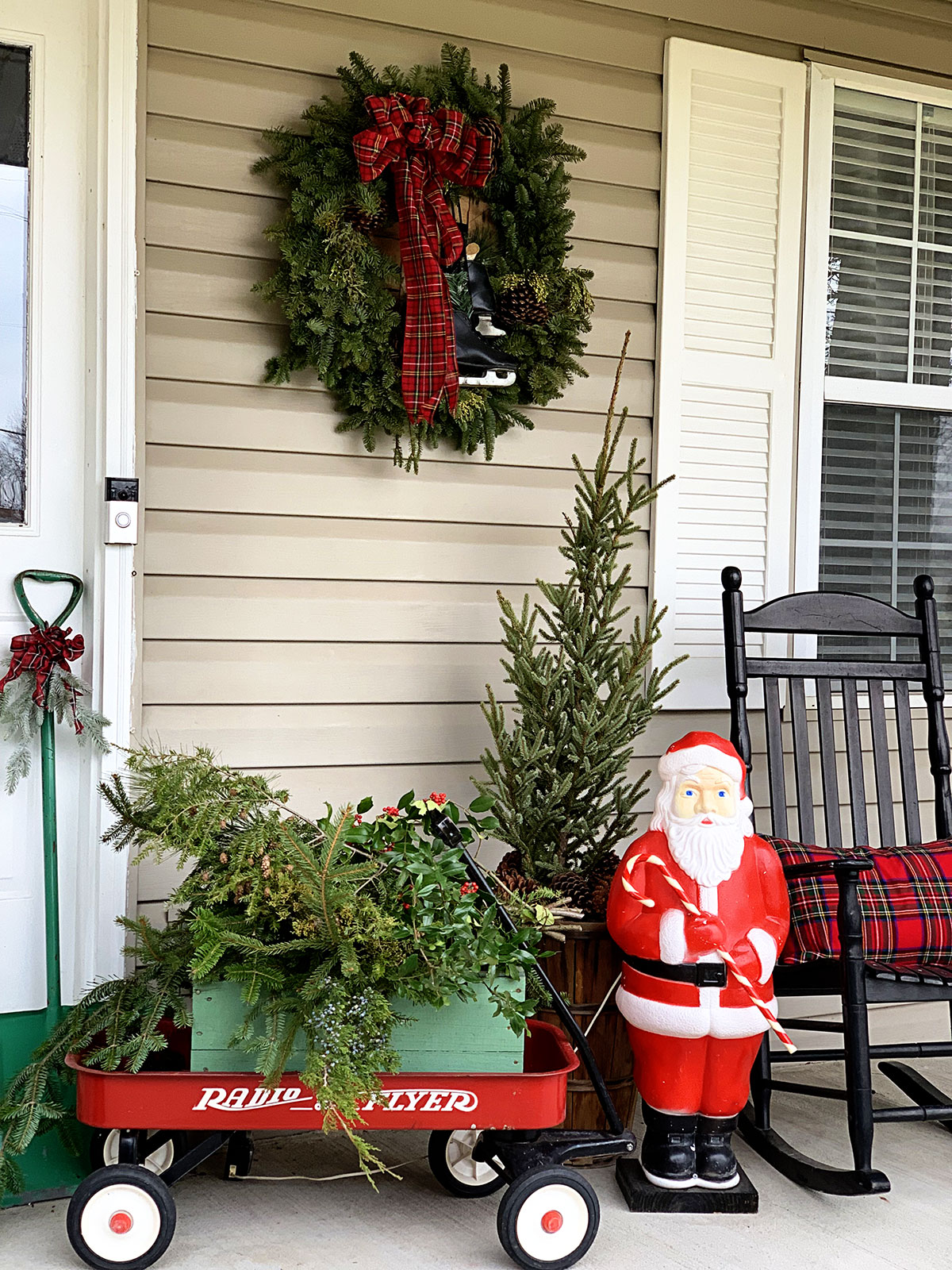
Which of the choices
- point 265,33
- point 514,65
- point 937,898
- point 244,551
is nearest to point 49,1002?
point 244,551

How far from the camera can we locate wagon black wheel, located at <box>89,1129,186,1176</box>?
2.12 meters

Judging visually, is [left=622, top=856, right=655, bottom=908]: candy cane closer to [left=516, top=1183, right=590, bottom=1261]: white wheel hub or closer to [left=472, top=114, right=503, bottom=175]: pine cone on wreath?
[left=516, top=1183, right=590, bottom=1261]: white wheel hub

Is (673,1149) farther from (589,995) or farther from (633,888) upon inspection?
(633,888)

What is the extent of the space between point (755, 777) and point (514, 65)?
5.91ft

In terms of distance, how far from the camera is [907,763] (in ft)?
9.48

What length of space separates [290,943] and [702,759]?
0.83 metres

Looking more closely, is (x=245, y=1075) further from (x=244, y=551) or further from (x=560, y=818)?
(x=244, y=551)

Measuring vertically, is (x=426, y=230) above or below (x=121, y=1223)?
above

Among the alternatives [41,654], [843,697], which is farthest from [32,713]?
[843,697]

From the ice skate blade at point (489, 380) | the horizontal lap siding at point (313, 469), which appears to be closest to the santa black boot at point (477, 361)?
the ice skate blade at point (489, 380)

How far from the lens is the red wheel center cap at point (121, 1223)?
1.95m

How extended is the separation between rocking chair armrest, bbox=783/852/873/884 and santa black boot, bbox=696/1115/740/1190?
465 millimetres

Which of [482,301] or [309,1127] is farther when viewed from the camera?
[482,301]

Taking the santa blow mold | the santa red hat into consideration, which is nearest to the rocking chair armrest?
the santa blow mold
